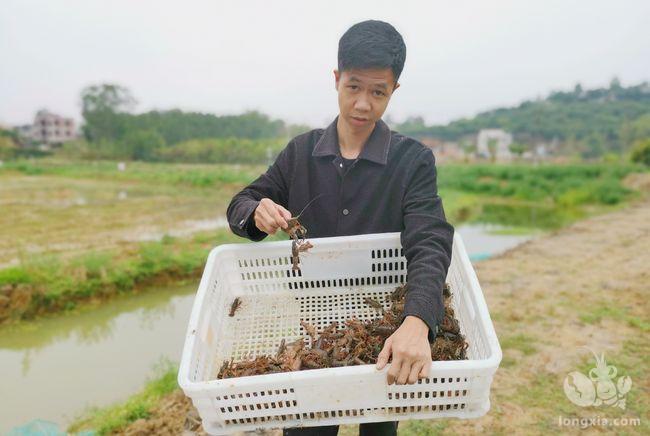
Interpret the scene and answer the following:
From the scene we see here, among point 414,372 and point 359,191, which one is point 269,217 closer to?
point 359,191

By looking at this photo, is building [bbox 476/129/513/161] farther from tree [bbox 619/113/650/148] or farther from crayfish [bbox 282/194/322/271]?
crayfish [bbox 282/194/322/271]

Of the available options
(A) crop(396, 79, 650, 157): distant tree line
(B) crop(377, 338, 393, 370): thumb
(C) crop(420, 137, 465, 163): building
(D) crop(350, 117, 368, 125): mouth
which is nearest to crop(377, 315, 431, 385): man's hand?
(B) crop(377, 338, 393, 370): thumb

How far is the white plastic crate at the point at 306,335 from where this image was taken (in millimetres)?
1275

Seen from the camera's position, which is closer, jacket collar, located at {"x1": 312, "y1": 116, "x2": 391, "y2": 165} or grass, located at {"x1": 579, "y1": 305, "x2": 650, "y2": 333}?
jacket collar, located at {"x1": 312, "y1": 116, "x2": 391, "y2": 165}

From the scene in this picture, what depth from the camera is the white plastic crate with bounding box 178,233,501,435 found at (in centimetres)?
128

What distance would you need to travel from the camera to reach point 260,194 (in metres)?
2.01

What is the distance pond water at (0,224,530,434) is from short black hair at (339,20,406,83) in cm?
437

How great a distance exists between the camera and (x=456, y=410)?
1.39 m

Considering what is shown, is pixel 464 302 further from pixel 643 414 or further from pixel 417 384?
pixel 643 414

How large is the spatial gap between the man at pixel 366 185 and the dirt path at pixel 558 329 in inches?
70.2

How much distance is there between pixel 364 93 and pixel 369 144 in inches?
9.9

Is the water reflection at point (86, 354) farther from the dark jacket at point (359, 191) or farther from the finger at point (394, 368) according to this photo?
the finger at point (394, 368)

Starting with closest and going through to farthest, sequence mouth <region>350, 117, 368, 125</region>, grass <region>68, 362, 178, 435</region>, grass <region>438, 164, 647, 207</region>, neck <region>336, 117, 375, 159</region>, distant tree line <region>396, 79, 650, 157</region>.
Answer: mouth <region>350, 117, 368, 125</region> < neck <region>336, 117, 375, 159</region> < grass <region>68, 362, 178, 435</region> < grass <region>438, 164, 647, 207</region> < distant tree line <region>396, 79, 650, 157</region>

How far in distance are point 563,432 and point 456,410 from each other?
2.11 metres
